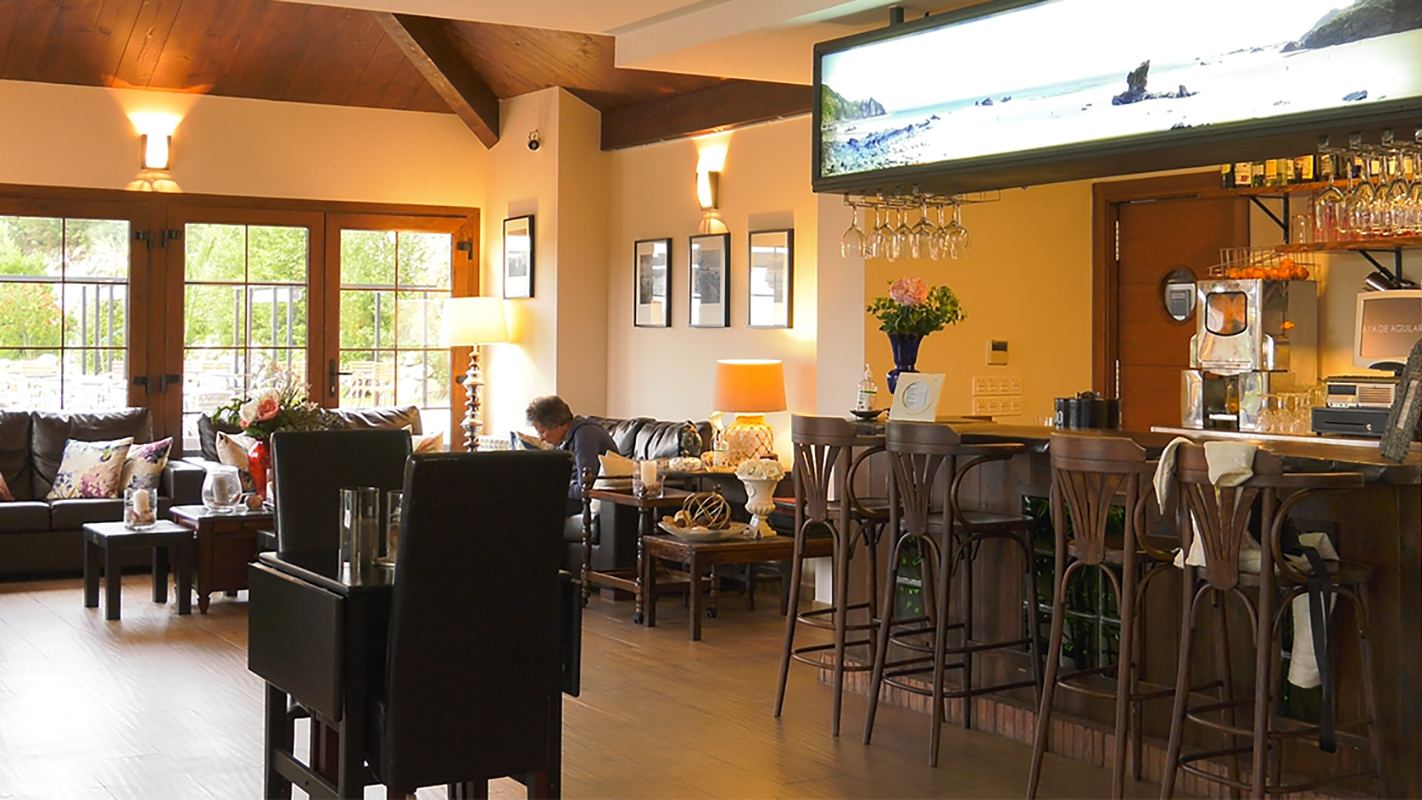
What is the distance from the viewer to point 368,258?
409 inches

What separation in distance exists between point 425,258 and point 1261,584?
7904mm

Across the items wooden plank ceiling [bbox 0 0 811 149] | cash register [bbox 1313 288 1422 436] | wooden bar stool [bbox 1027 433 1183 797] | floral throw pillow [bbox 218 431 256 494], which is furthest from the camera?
wooden plank ceiling [bbox 0 0 811 149]

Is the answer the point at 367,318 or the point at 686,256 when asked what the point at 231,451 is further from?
the point at 686,256

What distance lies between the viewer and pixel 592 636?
675 cm

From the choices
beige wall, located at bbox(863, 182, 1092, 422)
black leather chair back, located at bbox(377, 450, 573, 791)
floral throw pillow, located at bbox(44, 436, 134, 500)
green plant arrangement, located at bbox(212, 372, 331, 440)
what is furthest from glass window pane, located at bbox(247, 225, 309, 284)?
→ black leather chair back, located at bbox(377, 450, 573, 791)

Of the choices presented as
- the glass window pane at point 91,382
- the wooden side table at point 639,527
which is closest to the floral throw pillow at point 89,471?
the glass window pane at point 91,382

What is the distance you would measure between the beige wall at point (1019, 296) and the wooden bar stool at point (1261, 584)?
306 centimetres

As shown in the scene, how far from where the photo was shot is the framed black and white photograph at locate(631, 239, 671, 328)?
30.9 feet

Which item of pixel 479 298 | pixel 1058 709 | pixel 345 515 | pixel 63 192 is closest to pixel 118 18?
pixel 63 192

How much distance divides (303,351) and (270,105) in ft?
5.61

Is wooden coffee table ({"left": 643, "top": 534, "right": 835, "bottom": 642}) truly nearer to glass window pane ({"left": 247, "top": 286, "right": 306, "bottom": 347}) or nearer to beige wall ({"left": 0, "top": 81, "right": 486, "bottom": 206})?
glass window pane ({"left": 247, "top": 286, "right": 306, "bottom": 347})

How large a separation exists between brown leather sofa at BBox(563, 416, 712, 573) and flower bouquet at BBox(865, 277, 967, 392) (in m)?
1.93

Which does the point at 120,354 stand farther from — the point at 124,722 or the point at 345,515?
the point at 345,515

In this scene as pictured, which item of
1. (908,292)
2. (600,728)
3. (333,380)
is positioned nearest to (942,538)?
(600,728)
